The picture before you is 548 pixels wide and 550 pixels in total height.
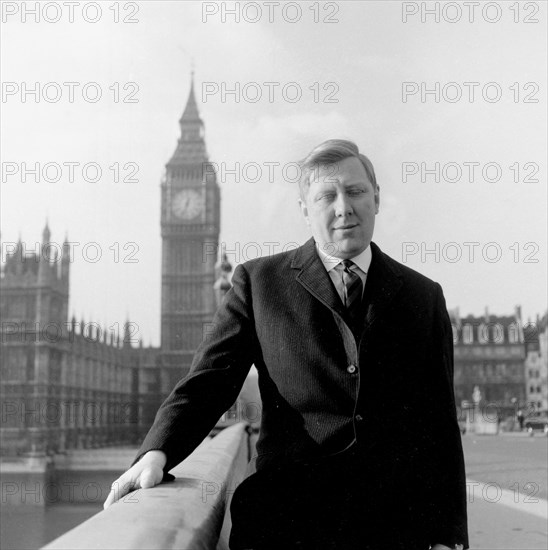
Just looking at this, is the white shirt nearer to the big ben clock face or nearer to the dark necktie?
the dark necktie

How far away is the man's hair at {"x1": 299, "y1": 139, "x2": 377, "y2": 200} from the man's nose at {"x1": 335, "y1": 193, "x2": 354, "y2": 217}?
0.06 metres

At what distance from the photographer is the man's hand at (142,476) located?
1.20m

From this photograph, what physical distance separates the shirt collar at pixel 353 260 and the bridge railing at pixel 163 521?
434 millimetres

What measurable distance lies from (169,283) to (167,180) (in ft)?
21.4

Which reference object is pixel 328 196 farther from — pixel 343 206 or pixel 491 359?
pixel 491 359

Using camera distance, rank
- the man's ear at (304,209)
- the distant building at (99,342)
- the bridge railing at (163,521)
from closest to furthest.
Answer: the bridge railing at (163,521) < the man's ear at (304,209) < the distant building at (99,342)

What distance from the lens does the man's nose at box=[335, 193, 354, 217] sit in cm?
131

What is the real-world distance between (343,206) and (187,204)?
163 feet

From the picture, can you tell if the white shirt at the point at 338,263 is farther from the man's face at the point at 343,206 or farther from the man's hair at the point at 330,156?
the man's hair at the point at 330,156

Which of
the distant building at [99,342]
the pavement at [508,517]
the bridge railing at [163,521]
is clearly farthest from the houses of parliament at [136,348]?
the bridge railing at [163,521]

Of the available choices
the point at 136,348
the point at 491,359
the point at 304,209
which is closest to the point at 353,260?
the point at 304,209

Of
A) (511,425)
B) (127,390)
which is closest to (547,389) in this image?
(511,425)

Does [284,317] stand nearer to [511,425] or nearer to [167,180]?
[511,425]

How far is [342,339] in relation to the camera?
1.31m
